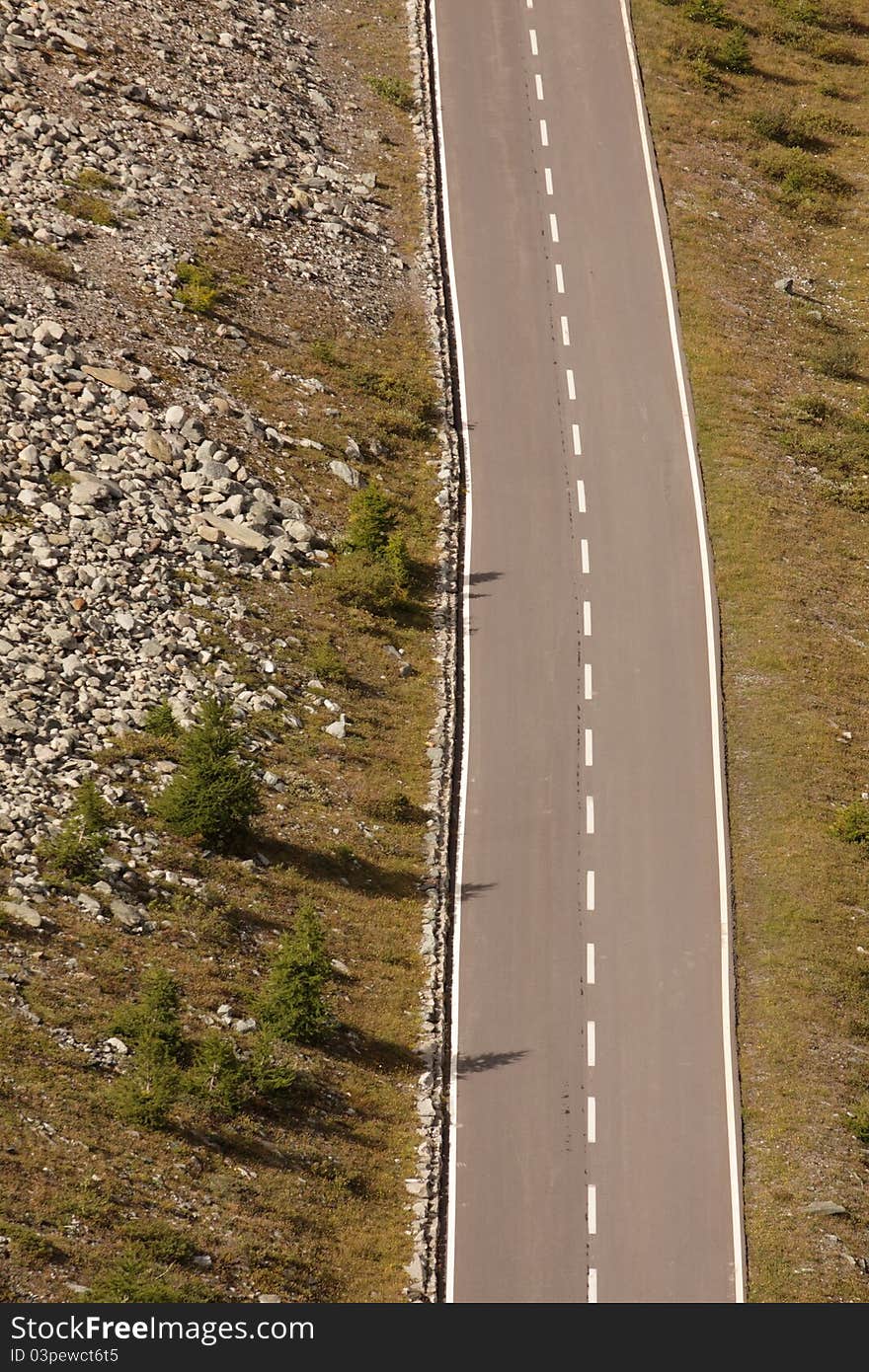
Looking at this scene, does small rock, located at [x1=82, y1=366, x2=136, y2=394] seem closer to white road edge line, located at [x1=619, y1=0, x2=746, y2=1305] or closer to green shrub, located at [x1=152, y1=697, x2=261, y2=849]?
green shrub, located at [x1=152, y1=697, x2=261, y2=849]

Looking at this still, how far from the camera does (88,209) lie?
56344 mm

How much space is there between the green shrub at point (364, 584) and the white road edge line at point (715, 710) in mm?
9539

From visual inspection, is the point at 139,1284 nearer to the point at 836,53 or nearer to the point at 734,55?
the point at 734,55

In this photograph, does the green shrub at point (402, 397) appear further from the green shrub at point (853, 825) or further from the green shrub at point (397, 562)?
the green shrub at point (853, 825)

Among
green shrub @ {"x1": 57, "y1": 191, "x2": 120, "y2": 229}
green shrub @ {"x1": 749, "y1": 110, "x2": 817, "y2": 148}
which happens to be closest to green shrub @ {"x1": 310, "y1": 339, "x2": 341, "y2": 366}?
green shrub @ {"x1": 57, "y1": 191, "x2": 120, "y2": 229}

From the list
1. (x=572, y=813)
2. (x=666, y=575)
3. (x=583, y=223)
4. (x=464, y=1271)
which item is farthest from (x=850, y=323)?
(x=464, y=1271)

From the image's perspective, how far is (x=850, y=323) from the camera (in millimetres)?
62594

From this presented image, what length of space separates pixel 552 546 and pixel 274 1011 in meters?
20.0

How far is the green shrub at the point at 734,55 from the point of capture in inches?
2810

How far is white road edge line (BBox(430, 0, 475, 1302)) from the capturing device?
3731cm

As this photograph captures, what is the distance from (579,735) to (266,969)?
1247 cm

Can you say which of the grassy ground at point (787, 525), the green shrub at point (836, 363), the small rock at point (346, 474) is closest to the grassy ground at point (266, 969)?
the small rock at point (346, 474)

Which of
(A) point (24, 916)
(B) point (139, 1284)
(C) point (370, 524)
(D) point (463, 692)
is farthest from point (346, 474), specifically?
(B) point (139, 1284)

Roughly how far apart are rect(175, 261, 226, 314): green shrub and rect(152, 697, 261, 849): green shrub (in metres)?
18.8
